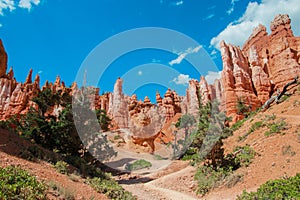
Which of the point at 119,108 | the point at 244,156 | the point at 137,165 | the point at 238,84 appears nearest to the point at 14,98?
the point at 119,108

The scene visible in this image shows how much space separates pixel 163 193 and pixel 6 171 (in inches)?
359

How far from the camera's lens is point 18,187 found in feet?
18.1

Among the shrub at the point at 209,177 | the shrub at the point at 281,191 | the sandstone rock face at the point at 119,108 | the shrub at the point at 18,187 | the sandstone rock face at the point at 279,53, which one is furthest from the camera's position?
the sandstone rock face at the point at 119,108

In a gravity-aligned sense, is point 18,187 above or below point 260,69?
below

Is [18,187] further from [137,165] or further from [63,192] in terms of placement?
[137,165]

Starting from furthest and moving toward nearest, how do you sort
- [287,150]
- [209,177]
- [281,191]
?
[209,177]
[287,150]
[281,191]

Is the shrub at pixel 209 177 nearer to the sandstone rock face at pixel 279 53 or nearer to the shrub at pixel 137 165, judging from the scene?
the shrub at pixel 137 165

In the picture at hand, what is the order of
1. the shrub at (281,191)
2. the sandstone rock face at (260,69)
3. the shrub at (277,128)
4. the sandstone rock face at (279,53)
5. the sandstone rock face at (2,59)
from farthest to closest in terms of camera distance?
the sandstone rock face at (279,53)
the sandstone rock face at (260,69)
the shrub at (277,128)
the sandstone rock face at (2,59)
the shrub at (281,191)

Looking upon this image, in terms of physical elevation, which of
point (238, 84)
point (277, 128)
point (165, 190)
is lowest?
point (165, 190)

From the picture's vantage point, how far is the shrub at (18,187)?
16.5 ft

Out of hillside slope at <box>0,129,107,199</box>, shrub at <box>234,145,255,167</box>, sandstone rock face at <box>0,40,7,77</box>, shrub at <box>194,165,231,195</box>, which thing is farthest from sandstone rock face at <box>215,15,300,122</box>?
sandstone rock face at <box>0,40,7,77</box>

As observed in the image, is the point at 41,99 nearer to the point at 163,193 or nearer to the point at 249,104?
the point at 163,193

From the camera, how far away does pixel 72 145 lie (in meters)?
16.7

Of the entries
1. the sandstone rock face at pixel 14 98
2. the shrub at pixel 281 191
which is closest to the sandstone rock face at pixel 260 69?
the shrub at pixel 281 191
